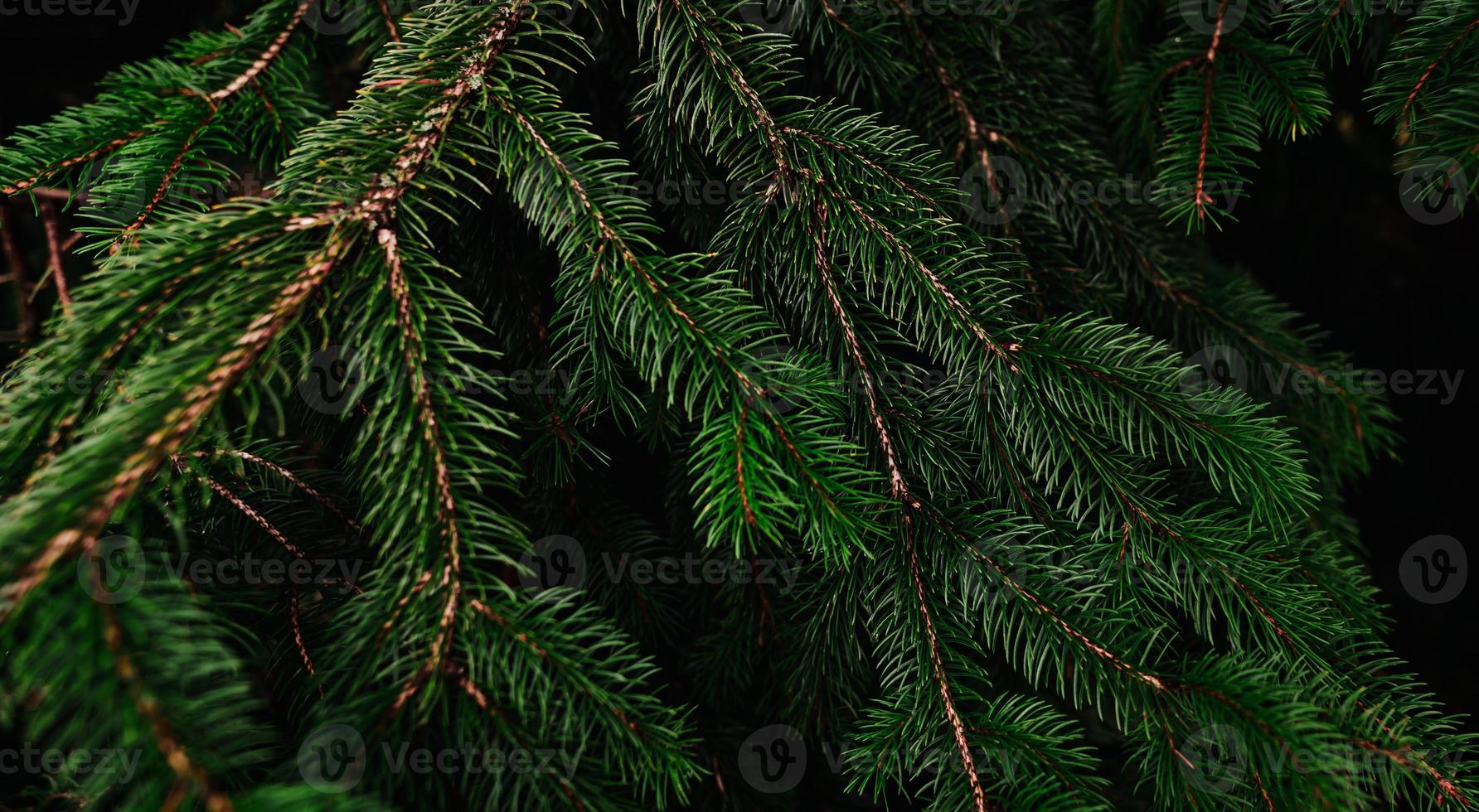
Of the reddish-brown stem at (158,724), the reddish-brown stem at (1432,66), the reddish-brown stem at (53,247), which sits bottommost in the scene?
the reddish-brown stem at (158,724)

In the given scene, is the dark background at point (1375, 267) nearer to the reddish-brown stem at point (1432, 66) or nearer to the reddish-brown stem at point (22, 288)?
the reddish-brown stem at point (22, 288)

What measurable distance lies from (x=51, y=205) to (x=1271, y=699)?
1.52m

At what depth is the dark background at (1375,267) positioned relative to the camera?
4.91 feet

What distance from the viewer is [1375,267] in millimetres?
1609

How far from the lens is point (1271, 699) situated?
23.5 inches

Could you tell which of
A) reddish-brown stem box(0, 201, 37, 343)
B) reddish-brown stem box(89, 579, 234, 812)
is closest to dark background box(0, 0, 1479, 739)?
reddish-brown stem box(0, 201, 37, 343)

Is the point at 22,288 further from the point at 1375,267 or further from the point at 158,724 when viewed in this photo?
the point at 1375,267

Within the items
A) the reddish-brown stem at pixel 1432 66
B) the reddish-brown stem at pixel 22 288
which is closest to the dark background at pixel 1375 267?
the reddish-brown stem at pixel 22 288

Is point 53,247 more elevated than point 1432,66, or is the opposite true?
point 53,247

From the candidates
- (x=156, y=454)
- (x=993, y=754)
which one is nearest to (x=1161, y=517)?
(x=993, y=754)

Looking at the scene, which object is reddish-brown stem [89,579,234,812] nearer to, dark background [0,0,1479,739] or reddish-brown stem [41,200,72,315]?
reddish-brown stem [41,200,72,315]

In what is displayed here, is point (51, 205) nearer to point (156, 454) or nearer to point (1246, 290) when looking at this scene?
point (156, 454)

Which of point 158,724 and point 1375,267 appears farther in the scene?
point 1375,267

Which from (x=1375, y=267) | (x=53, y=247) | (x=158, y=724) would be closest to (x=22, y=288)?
(x=53, y=247)
